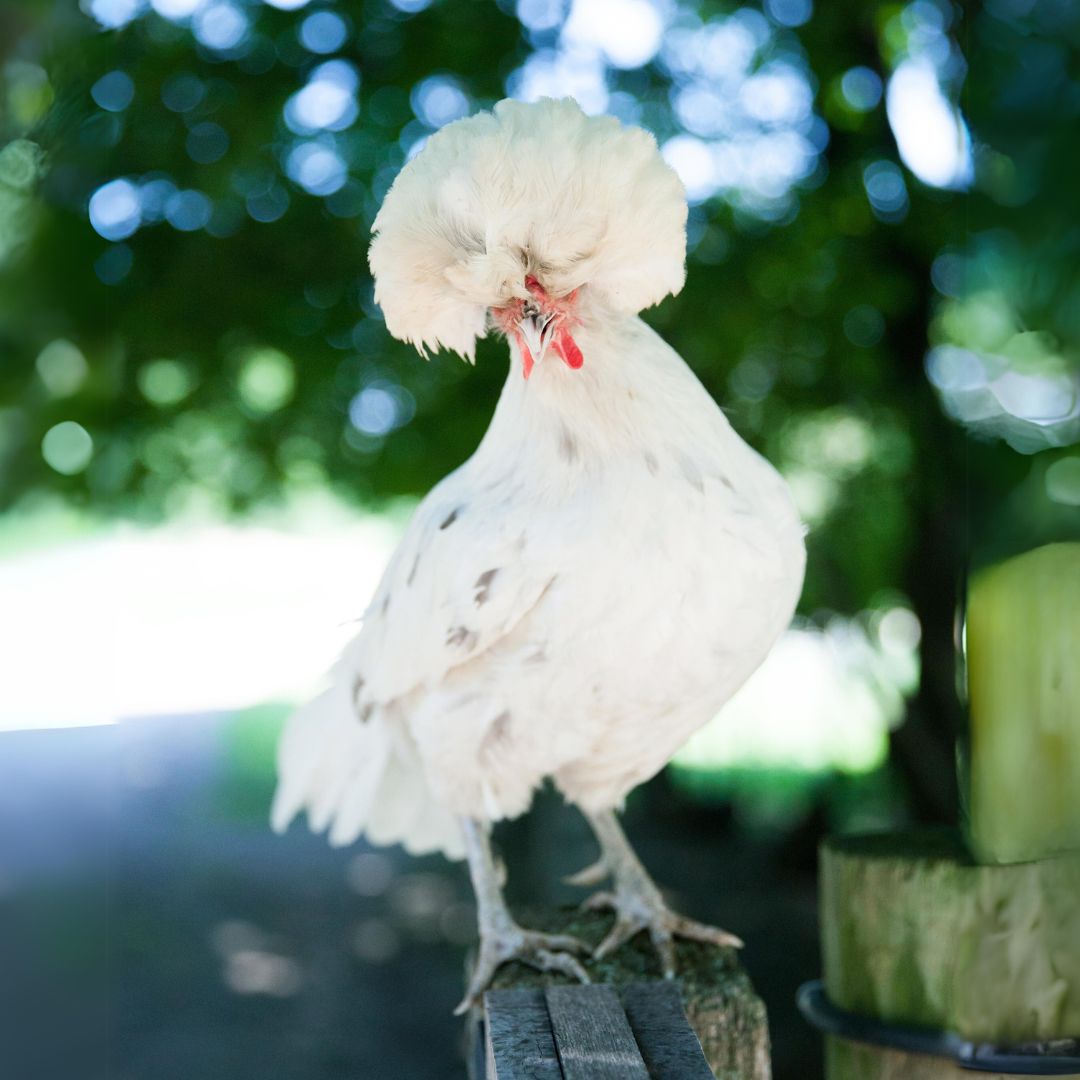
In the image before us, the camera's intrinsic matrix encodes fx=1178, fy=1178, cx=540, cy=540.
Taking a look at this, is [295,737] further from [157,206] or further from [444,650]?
[157,206]

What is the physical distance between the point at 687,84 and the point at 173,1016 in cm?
472

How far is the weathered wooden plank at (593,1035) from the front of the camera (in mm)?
1612

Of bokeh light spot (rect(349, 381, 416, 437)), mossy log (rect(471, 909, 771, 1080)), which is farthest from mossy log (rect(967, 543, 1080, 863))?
bokeh light spot (rect(349, 381, 416, 437))

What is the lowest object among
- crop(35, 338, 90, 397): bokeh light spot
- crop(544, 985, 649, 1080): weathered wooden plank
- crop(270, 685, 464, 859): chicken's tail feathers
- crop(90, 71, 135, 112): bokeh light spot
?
crop(544, 985, 649, 1080): weathered wooden plank

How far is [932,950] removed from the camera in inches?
81.4

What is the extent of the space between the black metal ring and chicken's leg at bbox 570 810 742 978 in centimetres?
22

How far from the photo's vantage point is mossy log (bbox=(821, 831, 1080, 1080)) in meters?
1.62

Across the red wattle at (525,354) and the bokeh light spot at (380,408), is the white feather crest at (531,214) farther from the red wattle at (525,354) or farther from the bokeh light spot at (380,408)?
the bokeh light spot at (380,408)

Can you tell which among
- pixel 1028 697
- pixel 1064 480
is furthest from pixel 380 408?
pixel 1064 480

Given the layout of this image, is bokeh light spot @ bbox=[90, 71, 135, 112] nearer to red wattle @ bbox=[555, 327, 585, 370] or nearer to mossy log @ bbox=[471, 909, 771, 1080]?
red wattle @ bbox=[555, 327, 585, 370]

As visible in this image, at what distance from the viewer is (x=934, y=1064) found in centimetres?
206

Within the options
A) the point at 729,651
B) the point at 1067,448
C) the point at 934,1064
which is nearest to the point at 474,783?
the point at 729,651

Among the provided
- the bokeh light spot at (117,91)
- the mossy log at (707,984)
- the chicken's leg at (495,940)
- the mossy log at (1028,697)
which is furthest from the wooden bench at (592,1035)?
the bokeh light spot at (117,91)

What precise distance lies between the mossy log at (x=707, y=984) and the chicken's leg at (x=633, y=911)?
0.02 metres
